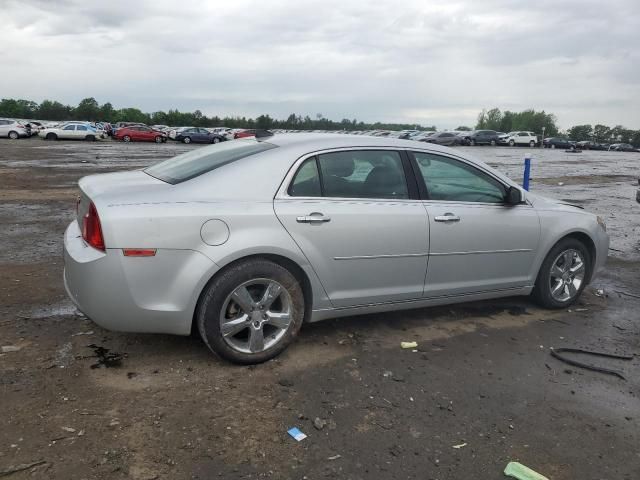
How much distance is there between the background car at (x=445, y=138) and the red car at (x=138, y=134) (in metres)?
23.6

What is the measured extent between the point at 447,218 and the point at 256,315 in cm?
174

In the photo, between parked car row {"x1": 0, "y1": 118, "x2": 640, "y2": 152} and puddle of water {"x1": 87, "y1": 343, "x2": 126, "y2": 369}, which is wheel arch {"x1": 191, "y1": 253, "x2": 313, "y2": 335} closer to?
puddle of water {"x1": 87, "y1": 343, "x2": 126, "y2": 369}

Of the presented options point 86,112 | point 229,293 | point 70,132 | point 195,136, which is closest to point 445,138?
point 195,136

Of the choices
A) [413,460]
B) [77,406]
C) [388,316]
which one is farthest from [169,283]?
[388,316]

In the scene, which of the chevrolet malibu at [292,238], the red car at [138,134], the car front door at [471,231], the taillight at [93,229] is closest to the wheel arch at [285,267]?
the chevrolet malibu at [292,238]

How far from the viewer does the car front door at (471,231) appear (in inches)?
176

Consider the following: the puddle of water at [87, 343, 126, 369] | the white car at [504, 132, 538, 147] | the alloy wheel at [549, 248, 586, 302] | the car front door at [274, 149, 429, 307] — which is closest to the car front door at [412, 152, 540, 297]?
the car front door at [274, 149, 429, 307]

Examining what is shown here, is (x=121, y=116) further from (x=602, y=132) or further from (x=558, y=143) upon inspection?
(x=602, y=132)

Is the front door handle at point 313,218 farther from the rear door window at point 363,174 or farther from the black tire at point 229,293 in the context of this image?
the black tire at point 229,293

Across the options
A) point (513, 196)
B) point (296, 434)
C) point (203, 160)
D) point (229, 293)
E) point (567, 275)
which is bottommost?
point (296, 434)

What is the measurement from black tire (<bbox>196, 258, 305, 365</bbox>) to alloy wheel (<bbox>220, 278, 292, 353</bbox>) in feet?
0.09

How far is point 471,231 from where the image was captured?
4555mm

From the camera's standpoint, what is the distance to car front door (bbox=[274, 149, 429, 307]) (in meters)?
3.93

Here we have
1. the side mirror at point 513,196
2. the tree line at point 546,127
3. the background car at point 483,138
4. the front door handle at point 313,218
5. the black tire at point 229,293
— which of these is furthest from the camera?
the tree line at point 546,127
